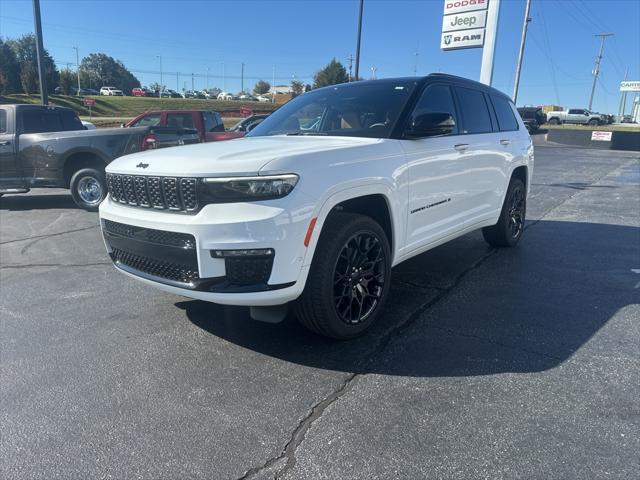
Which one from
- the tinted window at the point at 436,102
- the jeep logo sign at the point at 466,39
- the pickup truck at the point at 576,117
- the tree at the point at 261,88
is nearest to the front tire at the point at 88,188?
the tinted window at the point at 436,102

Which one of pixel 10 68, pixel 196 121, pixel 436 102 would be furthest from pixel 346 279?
pixel 10 68

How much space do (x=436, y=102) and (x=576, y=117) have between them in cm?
5960

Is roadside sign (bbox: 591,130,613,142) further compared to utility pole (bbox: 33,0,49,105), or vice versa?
roadside sign (bbox: 591,130,613,142)

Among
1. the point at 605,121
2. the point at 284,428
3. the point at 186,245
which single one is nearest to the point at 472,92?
the point at 186,245

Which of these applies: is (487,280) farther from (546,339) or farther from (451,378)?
(451,378)

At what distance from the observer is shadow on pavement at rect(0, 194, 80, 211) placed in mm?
8984

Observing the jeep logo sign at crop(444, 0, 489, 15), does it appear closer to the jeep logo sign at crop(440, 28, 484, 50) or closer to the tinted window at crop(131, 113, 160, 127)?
the jeep logo sign at crop(440, 28, 484, 50)

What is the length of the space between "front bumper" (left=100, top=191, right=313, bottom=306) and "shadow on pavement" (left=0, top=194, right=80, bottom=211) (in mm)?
7009

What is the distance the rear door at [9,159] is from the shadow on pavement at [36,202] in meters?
0.60

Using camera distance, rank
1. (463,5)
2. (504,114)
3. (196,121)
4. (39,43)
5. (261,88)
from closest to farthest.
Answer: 1. (504,114)
2. (196,121)
3. (39,43)
4. (463,5)
5. (261,88)

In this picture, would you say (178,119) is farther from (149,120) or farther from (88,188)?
(88,188)

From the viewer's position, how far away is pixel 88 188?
859 centimetres

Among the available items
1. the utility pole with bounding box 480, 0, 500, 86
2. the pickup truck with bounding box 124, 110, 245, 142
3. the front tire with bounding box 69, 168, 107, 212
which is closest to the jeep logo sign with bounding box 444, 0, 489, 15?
the utility pole with bounding box 480, 0, 500, 86

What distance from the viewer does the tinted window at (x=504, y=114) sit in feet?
18.0
